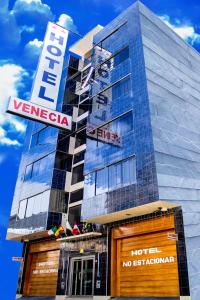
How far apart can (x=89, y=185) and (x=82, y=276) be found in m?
6.26

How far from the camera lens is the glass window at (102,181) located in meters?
19.4

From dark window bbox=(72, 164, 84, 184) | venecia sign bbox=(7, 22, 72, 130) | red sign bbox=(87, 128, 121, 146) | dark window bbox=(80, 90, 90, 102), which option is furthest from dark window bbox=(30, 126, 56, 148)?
venecia sign bbox=(7, 22, 72, 130)

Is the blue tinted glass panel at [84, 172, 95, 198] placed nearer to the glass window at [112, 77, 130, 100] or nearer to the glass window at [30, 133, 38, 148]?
the glass window at [112, 77, 130, 100]

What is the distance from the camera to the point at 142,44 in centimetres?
2098

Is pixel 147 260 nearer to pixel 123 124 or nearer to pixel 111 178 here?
pixel 111 178

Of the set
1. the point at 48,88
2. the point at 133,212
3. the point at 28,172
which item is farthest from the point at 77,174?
the point at 133,212

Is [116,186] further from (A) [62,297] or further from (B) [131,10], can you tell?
(B) [131,10]

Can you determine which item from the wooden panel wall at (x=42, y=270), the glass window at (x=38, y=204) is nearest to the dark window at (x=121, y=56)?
the glass window at (x=38, y=204)

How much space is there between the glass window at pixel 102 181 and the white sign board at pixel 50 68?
563 cm

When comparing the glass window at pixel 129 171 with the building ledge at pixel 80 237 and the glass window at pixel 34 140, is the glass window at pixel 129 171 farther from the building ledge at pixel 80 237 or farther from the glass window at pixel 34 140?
the glass window at pixel 34 140

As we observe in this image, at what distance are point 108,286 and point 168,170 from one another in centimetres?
803

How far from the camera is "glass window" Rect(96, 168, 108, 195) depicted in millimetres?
19375

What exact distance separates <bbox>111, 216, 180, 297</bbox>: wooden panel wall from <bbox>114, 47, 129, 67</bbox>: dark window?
12569 millimetres

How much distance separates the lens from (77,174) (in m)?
26.4
